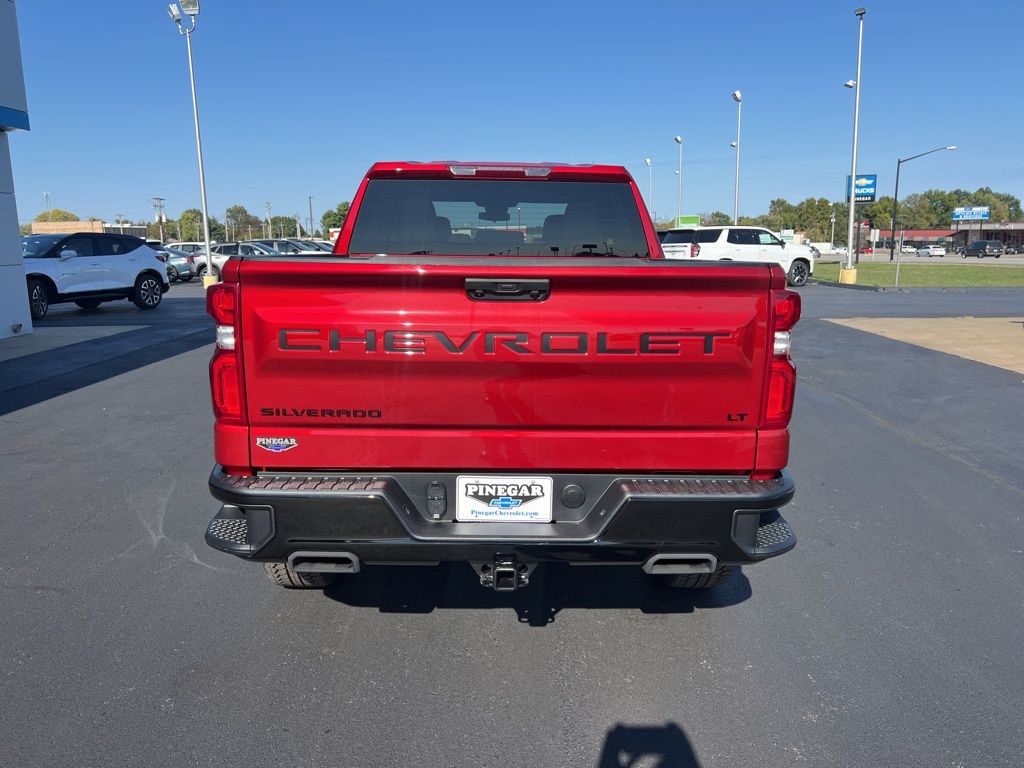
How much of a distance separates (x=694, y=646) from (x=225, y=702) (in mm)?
1975

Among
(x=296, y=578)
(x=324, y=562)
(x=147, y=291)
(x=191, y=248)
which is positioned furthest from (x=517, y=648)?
(x=191, y=248)

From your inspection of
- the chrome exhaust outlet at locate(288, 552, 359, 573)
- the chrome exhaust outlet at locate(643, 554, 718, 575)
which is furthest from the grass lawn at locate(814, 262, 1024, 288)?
the chrome exhaust outlet at locate(288, 552, 359, 573)

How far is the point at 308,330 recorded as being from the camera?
284 centimetres

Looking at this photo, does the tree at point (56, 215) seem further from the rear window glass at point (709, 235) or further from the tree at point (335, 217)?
the rear window glass at point (709, 235)

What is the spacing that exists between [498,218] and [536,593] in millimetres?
2011

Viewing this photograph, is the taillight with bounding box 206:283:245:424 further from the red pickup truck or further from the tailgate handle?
the tailgate handle

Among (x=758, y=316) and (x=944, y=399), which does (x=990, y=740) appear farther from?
(x=944, y=399)

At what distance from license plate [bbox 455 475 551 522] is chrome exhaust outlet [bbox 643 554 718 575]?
0.46 meters

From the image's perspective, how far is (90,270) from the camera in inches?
716

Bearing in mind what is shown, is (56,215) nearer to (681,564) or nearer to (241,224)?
(241,224)

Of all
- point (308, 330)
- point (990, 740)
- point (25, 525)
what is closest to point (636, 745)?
point (990, 740)

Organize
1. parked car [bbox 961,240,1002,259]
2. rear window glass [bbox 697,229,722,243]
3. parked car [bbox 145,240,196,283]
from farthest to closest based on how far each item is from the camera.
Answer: parked car [bbox 961,240,1002,259] < parked car [bbox 145,240,196,283] < rear window glass [bbox 697,229,722,243]

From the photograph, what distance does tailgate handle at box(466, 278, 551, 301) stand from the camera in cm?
285

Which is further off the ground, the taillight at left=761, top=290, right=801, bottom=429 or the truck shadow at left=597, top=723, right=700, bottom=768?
the taillight at left=761, top=290, right=801, bottom=429
